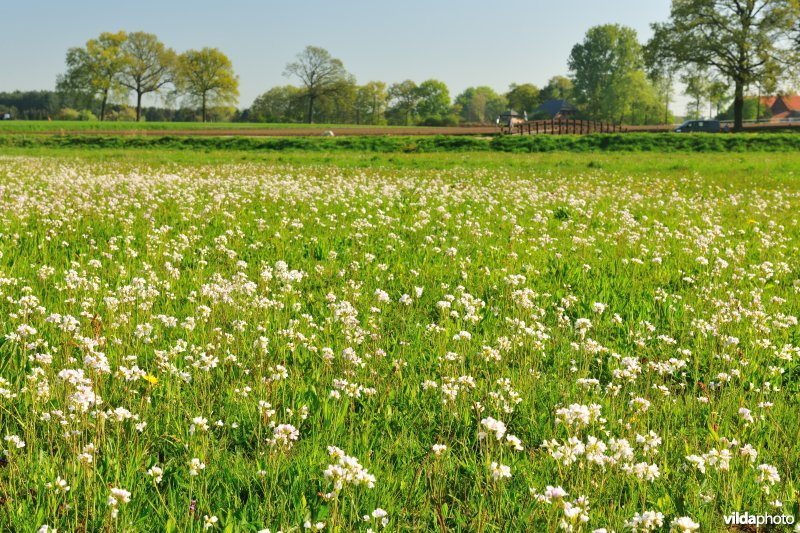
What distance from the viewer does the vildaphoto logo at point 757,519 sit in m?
2.92

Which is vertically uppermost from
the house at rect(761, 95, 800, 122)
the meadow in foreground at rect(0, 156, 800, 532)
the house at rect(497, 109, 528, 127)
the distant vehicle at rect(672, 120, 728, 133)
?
the house at rect(761, 95, 800, 122)

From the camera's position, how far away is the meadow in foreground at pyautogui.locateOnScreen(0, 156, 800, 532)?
2.96 metres

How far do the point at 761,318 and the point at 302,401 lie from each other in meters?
4.24

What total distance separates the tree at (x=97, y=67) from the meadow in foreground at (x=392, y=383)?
112923 millimetres

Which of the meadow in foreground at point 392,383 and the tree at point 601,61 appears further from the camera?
the tree at point 601,61

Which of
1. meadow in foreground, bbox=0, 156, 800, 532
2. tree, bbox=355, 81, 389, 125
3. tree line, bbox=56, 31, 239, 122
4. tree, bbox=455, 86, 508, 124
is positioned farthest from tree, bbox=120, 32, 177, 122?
meadow in foreground, bbox=0, 156, 800, 532

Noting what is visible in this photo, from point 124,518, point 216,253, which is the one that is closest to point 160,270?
point 216,253

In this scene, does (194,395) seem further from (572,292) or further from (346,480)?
(572,292)

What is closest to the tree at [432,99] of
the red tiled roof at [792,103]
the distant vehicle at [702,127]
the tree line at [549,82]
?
the tree line at [549,82]

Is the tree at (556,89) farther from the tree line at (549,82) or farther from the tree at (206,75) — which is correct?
the tree at (206,75)

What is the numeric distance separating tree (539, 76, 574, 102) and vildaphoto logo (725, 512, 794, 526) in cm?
15495

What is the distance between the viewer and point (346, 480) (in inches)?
105

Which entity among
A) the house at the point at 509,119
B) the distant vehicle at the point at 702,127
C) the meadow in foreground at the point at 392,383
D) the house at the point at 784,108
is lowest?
the meadow in foreground at the point at 392,383

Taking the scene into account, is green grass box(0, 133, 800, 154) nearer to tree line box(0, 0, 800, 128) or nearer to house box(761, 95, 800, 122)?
tree line box(0, 0, 800, 128)
